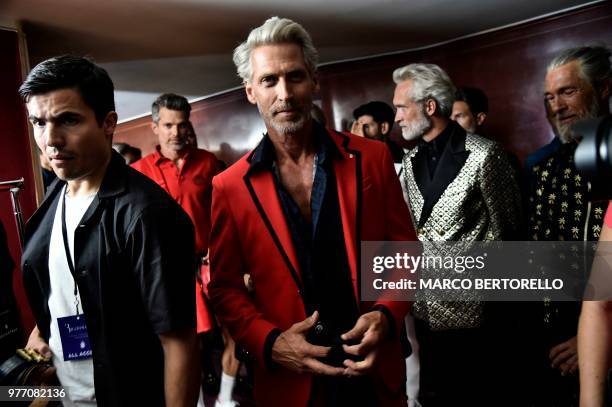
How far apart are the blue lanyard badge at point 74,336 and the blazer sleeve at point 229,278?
39 centimetres

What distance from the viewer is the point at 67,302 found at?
1.32 metres

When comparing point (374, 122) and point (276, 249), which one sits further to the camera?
point (374, 122)

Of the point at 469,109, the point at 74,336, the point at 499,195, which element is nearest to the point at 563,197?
the point at 499,195

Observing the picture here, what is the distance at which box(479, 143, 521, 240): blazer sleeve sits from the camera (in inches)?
93.3

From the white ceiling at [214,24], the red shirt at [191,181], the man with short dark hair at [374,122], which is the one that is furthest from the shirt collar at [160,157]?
the man with short dark hair at [374,122]

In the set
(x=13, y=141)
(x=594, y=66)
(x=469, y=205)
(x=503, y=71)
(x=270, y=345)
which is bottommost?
(x=270, y=345)

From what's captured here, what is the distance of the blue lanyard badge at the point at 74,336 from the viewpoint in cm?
131

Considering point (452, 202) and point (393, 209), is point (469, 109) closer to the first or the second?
point (452, 202)

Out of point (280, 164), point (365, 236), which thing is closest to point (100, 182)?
point (280, 164)

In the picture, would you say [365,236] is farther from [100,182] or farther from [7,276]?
[7,276]

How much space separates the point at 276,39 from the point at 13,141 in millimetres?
3583

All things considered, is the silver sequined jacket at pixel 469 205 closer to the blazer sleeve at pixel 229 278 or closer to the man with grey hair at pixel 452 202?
the man with grey hair at pixel 452 202

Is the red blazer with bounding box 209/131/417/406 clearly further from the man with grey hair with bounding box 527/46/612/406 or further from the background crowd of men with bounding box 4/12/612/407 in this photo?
the man with grey hair with bounding box 527/46/612/406

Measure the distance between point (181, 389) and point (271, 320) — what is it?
0.39 metres
